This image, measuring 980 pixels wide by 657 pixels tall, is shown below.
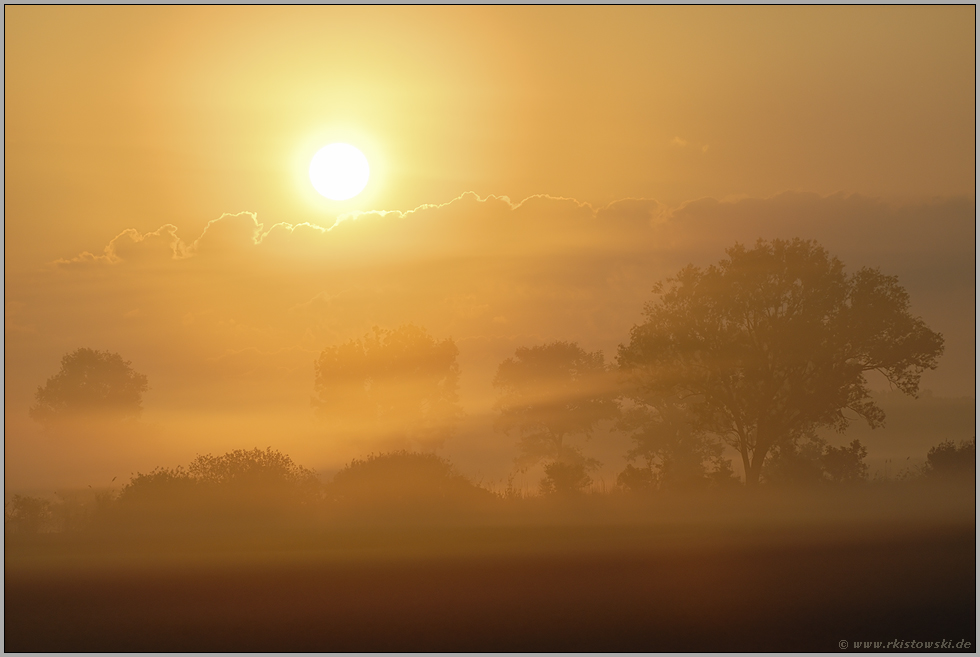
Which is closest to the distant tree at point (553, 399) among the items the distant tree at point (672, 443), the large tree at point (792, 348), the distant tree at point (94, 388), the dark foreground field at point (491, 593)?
the distant tree at point (672, 443)

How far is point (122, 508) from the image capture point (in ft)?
84.8

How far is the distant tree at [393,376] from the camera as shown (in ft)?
139

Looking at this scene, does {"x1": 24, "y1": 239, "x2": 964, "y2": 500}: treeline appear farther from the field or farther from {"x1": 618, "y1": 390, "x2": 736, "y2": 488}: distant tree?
the field

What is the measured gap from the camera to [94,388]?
45.1 m

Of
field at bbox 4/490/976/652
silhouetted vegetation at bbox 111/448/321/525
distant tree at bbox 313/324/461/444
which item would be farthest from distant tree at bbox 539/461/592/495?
distant tree at bbox 313/324/461/444

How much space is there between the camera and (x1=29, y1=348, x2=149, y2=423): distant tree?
140 feet

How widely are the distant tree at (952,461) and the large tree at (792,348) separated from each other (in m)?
3.53

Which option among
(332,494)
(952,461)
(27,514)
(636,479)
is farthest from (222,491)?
(952,461)

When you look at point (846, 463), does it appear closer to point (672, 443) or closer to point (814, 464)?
point (814, 464)

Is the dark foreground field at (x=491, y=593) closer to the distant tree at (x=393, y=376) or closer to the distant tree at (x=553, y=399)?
the distant tree at (x=553, y=399)

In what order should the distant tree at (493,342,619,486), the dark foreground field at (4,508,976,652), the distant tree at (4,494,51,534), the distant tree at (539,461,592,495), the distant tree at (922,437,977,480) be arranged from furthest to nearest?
1. the distant tree at (493,342,619,486)
2. the distant tree at (539,461,592,495)
3. the distant tree at (922,437,977,480)
4. the distant tree at (4,494,51,534)
5. the dark foreground field at (4,508,976,652)

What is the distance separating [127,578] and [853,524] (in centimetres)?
2189

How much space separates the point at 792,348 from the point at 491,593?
17.8m

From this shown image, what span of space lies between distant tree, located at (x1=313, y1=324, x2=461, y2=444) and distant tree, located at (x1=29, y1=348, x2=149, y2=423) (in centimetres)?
1045
